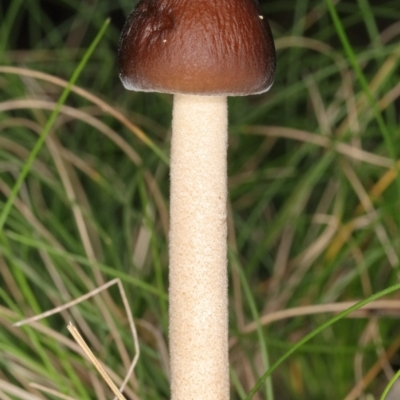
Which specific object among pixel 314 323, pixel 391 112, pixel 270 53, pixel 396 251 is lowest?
Answer: pixel 314 323

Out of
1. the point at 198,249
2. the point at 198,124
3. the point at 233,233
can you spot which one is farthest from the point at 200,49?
the point at 233,233

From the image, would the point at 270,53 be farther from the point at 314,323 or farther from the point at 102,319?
the point at 314,323

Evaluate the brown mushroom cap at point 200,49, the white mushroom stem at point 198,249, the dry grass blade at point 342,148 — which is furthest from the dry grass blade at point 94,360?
the dry grass blade at point 342,148

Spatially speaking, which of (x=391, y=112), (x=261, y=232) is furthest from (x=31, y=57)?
(x=391, y=112)

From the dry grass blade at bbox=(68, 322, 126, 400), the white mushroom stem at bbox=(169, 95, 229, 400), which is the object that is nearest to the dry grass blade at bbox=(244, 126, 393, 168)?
the white mushroom stem at bbox=(169, 95, 229, 400)

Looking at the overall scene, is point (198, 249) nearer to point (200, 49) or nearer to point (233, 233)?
point (200, 49)

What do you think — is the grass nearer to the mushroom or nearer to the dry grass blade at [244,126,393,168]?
the dry grass blade at [244,126,393,168]

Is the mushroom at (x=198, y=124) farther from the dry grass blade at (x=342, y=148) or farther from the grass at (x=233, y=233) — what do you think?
the dry grass blade at (x=342, y=148)
